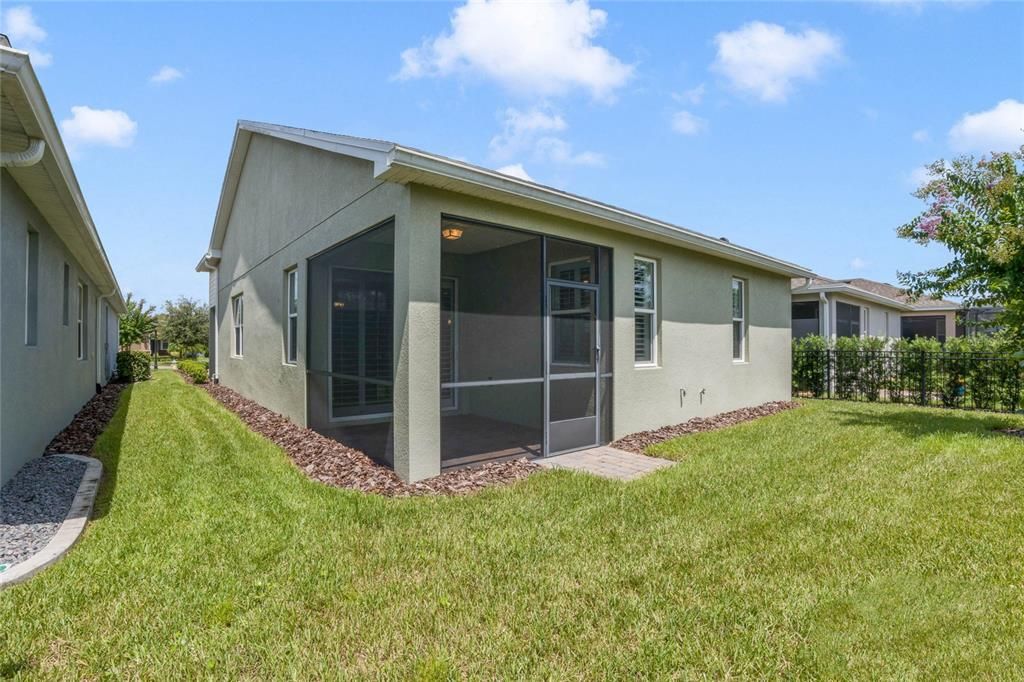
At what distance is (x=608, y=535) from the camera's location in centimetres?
364

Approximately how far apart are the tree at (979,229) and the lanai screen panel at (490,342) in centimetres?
671

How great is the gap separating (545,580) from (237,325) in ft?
41.7

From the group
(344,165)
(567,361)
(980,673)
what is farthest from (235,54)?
(980,673)

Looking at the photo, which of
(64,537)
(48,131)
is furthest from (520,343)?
(48,131)

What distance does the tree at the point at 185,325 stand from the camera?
31.6 meters

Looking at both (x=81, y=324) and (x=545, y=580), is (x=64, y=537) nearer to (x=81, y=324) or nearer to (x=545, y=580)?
(x=545, y=580)

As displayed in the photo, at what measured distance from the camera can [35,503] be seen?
4.14 metres

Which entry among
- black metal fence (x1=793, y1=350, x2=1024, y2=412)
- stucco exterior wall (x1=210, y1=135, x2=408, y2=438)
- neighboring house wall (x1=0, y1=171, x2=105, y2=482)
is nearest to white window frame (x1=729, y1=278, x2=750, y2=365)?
black metal fence (x1=793, y1=350, x2=1024, y2=412)

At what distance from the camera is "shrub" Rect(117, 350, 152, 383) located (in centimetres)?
1664

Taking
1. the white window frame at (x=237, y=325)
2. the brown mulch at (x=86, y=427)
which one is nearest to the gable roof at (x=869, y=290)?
the brown mulch at (x=86, y=427)

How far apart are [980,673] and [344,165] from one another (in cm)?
709

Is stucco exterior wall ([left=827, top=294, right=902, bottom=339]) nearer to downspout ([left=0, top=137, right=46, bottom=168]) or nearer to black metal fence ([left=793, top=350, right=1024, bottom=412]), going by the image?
black metal fence ([left=793, top=350, right=1024, bottom=412])

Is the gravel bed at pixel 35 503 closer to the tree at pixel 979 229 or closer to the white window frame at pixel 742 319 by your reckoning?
the white window frame at pixel 742 319

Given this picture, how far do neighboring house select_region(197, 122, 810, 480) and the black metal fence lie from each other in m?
4.14
